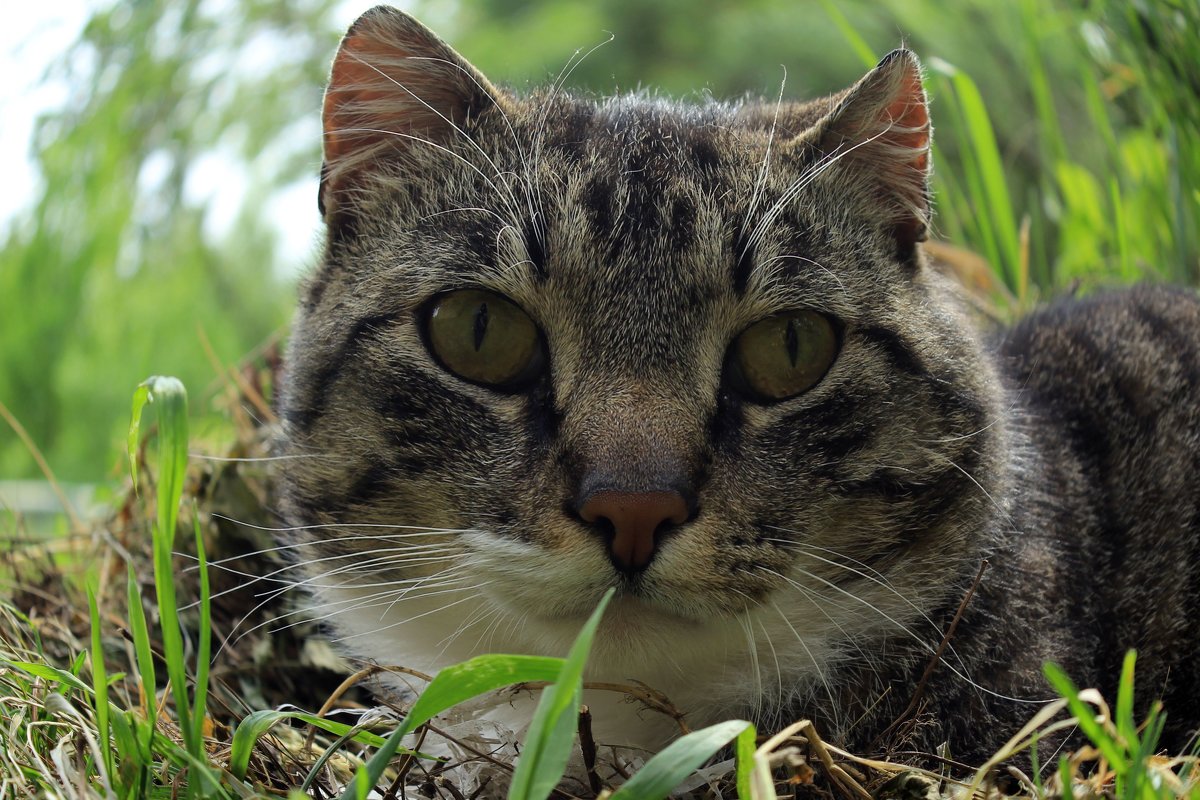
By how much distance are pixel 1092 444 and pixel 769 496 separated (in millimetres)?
1184

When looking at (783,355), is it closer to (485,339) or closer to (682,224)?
(682,224)

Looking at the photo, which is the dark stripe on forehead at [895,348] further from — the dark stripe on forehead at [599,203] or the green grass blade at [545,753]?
the green grass blade at [545,753]

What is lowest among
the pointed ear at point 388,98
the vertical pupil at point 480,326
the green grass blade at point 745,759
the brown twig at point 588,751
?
the brown twig at point 588,751

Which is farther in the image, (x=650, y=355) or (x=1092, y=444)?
(x=1092, y=444)

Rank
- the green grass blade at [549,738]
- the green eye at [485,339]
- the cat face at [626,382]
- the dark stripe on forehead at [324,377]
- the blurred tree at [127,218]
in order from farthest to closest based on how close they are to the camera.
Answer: the blurred tree at [127,218] < the dark stripe on forehead at [324,377] < the green eye at [485,339] < the cat face at [626,382] < the green grass blade at [549,738]

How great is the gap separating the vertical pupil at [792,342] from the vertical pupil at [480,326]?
55cm

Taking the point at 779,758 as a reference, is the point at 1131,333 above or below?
above

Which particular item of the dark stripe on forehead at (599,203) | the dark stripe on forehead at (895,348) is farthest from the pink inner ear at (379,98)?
the dark stripe on forehead at (895,348)

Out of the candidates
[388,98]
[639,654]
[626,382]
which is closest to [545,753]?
[639,654]

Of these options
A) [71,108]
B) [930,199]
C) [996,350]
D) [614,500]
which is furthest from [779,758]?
[71,108]

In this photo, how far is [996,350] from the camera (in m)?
2.63

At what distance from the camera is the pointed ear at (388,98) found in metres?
2.18

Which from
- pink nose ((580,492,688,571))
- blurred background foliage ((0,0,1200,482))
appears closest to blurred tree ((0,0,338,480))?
blurred background foliage ((0,0,1200,482))

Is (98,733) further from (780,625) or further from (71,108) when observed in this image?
(71,108)
